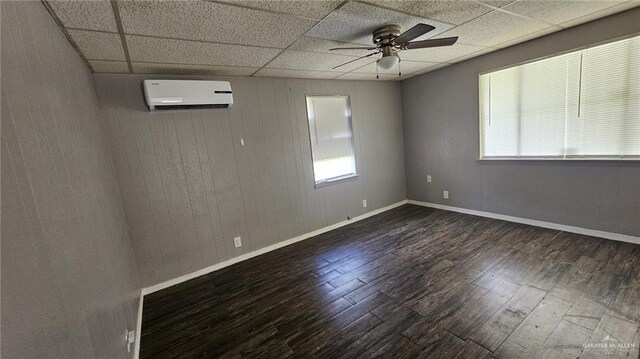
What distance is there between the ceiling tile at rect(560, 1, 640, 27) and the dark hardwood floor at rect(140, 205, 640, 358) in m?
2.34

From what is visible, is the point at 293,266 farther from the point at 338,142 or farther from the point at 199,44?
the point at 199,44

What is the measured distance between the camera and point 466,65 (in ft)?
12.5

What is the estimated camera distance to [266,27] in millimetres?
A: 1978

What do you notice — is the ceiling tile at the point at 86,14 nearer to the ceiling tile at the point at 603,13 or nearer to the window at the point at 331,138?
the window at the point at 331,138

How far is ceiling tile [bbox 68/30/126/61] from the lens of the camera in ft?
5.86

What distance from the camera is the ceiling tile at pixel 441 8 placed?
184 centimetres

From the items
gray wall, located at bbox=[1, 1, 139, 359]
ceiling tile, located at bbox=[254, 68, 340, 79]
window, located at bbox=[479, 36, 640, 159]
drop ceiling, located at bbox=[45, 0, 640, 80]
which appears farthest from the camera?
ceiling tile, located at bbox=[254, 68, 340, 79]

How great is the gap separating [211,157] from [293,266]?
5.31 ft

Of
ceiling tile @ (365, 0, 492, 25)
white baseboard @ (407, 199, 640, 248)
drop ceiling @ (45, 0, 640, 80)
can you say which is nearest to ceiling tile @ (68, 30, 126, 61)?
drop ceiling @ (45, 0, 640, 80)

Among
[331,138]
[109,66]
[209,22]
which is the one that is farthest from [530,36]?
[109,66]

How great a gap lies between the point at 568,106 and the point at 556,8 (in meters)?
1.31

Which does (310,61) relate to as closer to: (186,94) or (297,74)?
(297,74)

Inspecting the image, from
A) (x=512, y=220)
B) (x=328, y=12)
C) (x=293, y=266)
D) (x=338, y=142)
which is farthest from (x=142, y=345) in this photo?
(x=512, y=220)

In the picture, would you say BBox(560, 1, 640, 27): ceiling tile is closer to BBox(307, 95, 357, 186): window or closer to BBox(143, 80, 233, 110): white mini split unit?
BBox(307, 95, 357, 186): window
